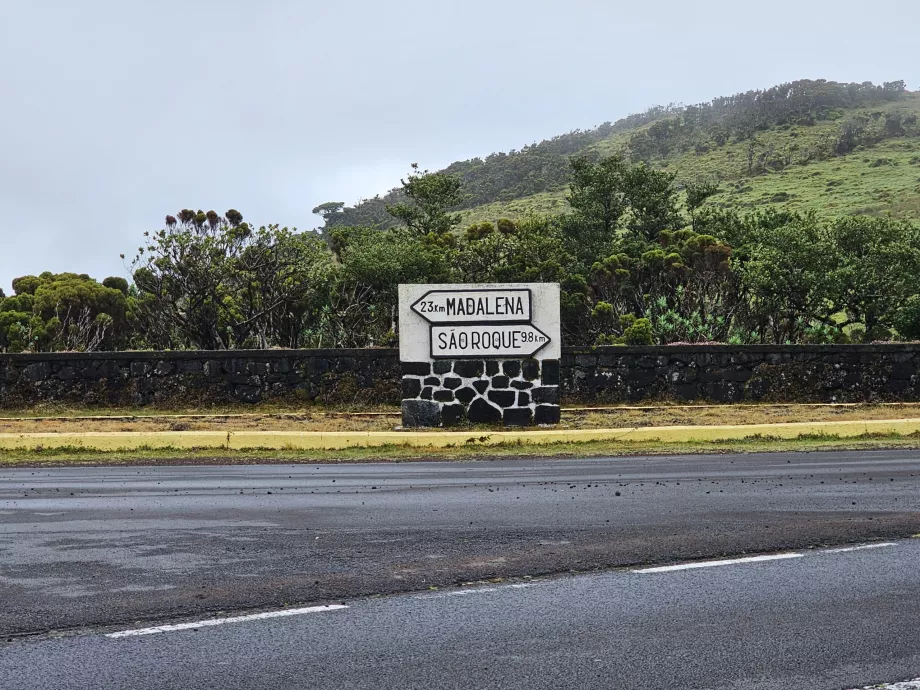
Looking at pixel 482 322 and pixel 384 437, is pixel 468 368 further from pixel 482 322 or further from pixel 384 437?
pixel 384 437

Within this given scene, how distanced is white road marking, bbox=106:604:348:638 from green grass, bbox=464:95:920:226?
2748 inches

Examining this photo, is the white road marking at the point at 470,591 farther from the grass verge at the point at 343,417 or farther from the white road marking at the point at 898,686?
the grass verge at the point at 343,417

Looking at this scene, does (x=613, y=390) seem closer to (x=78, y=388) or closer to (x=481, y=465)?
(x=481, y=465)

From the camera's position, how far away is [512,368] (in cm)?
2125

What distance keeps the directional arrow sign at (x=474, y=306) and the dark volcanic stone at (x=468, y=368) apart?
77 cm

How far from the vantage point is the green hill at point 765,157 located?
8431cm

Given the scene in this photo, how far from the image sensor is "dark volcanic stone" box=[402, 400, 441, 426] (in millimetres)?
21094

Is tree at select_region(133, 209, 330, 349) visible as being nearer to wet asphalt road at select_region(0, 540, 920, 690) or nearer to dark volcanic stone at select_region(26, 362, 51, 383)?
dark volcanic stone at select_region(26, 362, 51, 383)

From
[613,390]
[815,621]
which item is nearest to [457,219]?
Result: [613,390]

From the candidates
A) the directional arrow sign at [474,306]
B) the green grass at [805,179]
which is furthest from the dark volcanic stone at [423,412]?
the green grass at [805,179]

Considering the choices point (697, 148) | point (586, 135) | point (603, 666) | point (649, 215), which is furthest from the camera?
point (586, 135)

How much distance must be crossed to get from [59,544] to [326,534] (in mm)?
1948

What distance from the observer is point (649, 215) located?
2434 inches

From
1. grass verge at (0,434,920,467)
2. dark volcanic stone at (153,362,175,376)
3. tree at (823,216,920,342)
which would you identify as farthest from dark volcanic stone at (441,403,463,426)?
tree at (823,216,920,342)
